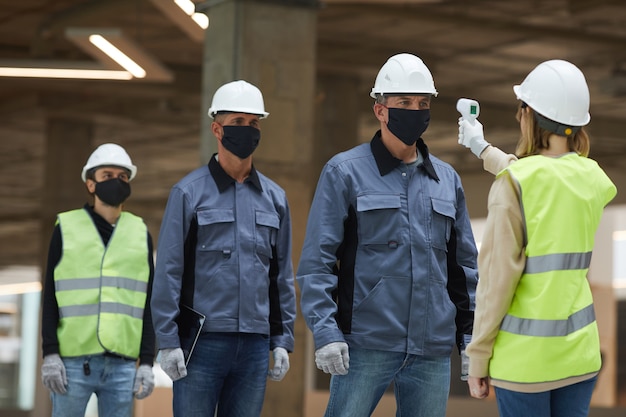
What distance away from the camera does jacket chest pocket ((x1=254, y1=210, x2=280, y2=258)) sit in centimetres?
484

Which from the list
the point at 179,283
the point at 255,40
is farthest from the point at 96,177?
the point at 255,40

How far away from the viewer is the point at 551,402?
11.1ft

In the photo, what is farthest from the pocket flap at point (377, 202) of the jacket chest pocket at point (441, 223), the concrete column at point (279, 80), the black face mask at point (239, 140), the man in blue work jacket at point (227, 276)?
the concrete column at point (279, 80)

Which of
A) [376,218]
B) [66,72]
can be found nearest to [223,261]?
[376,218]

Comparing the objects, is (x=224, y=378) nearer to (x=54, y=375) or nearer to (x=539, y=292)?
(x=54, y=375)

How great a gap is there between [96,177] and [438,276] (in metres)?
2.33

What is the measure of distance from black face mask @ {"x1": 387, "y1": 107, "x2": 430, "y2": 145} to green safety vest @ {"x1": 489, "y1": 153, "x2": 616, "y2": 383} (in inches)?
32.1

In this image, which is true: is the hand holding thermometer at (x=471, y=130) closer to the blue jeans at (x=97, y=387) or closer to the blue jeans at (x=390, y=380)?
the blue jeans at (x=390, y=380)

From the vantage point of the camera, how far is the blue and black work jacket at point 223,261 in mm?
4633

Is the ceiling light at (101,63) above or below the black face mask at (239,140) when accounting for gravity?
above

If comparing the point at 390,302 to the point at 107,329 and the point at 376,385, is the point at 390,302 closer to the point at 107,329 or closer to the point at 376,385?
the point at 376,385

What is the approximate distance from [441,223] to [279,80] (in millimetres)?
4559

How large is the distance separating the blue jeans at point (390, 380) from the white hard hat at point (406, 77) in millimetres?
933

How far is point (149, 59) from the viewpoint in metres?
9.68
